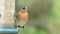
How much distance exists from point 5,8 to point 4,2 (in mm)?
71

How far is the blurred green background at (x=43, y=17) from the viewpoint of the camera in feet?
15.1

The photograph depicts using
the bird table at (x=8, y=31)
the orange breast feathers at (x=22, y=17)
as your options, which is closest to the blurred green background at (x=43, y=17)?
the orange breast feathers at (x=22, y=17)

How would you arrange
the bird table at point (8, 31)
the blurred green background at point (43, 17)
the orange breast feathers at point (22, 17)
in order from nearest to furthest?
1. the bird table at point (8, 31)
2. the orange breast feathers at point (22, 17)
3. the blurred green background at point (43, 17)

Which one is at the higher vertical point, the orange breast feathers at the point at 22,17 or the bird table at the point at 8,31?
the orange breast feathers at the point at 22,17

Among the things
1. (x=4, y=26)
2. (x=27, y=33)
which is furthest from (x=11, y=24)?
(x=27, y=33)

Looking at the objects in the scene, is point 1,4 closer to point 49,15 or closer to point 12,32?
point 12,32

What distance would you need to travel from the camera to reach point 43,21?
4.87m

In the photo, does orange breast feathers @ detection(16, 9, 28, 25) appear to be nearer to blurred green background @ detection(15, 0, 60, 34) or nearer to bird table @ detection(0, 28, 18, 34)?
bird table @ detection(0, 28, 18, 34)

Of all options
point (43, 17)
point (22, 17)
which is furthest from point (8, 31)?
point (43, 17)

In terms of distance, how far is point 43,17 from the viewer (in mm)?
4785

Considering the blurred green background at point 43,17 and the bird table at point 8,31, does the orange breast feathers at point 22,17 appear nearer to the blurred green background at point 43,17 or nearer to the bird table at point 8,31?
the bird table at point 8,31

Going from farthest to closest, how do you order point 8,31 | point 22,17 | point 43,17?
point 43,17, point 22,17, point 8,31

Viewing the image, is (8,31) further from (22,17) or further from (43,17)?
(43,17)

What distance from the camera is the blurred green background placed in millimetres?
4593
